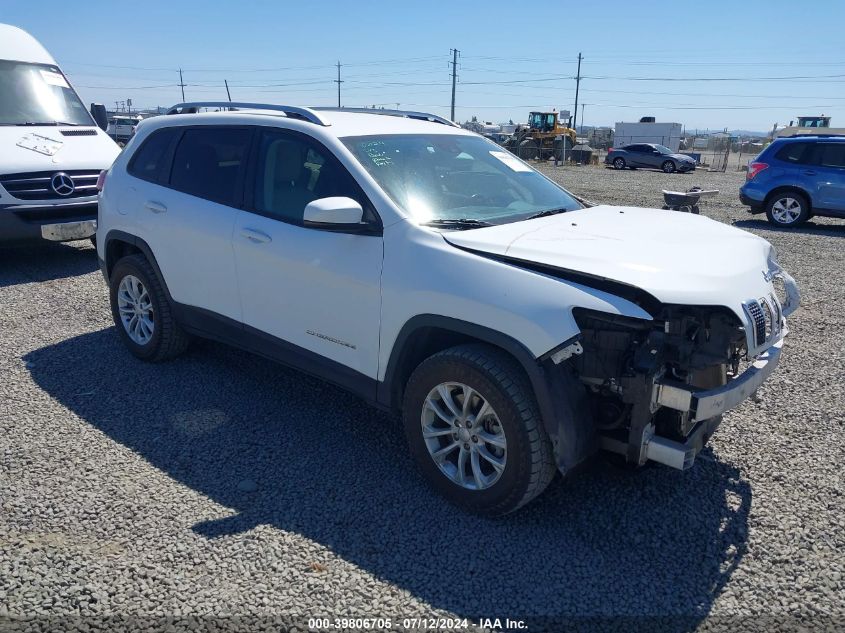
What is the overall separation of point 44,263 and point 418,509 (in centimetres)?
746

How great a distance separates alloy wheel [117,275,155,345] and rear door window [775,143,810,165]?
41.6 feet

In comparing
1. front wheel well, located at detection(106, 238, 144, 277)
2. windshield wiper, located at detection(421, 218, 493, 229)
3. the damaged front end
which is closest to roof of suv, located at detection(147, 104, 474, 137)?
windshield wiper, located at detection(421, 218, 493, 229)

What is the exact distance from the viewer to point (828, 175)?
13000 mm

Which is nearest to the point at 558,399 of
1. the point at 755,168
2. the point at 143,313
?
the point at 143,313

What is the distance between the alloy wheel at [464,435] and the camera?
3.28 metres

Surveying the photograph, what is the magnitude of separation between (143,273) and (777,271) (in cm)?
430

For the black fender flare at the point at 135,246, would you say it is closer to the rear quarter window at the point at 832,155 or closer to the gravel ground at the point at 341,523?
the gravel ground at the point at 341,523

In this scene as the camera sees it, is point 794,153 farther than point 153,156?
Yes

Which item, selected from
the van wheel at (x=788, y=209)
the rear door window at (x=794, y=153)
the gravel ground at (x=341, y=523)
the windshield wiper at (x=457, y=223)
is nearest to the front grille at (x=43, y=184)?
the gravel ground at (x=341, y=523)

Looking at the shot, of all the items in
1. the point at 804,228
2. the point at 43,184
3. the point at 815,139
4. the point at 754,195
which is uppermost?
the point at 815,139

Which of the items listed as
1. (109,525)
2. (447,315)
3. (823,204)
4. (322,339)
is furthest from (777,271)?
(823,204)

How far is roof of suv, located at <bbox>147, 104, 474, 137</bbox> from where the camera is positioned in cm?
415

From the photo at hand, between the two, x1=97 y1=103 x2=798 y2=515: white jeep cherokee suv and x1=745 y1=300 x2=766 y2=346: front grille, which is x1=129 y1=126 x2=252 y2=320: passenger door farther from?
x1=745 y1=300 x2=766 y2=346: front grille

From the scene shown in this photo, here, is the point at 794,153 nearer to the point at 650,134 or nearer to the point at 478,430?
the point at 478,430
